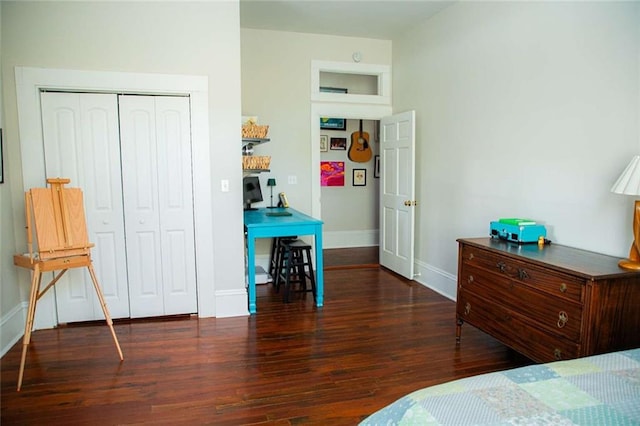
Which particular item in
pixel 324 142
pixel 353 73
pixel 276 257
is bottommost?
pixel 276 257

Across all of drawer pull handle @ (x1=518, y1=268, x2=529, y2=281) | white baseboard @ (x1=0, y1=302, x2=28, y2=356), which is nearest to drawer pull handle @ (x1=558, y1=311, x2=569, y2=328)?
drawer pull handle @ (x1=518, y1=268, x2=529, y2=281)

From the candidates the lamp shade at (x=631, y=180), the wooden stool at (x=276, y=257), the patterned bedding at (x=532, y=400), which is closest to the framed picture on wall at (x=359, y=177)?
the wooden stool at (x=276, y=257)

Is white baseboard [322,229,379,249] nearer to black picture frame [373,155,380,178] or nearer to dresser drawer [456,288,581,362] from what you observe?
black picture frame [373,155,380,178]

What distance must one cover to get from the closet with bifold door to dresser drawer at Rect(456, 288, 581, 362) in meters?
2.42

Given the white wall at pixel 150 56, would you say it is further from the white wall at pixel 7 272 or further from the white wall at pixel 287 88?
the white wall at pixel 287 88

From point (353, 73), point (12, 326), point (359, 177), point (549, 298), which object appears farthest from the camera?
point (359, 177)

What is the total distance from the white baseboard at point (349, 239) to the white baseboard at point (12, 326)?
4.58 m

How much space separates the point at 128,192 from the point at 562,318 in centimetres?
343

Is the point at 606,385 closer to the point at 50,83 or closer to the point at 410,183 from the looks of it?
the point at 410,183

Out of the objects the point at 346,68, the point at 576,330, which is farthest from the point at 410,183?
the point at 576,330

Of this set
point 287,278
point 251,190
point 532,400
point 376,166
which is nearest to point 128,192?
point 251,190

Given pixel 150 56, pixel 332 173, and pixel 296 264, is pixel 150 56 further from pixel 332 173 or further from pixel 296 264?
pixel 332 173

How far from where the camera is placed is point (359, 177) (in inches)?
288

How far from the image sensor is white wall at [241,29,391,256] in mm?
5031
